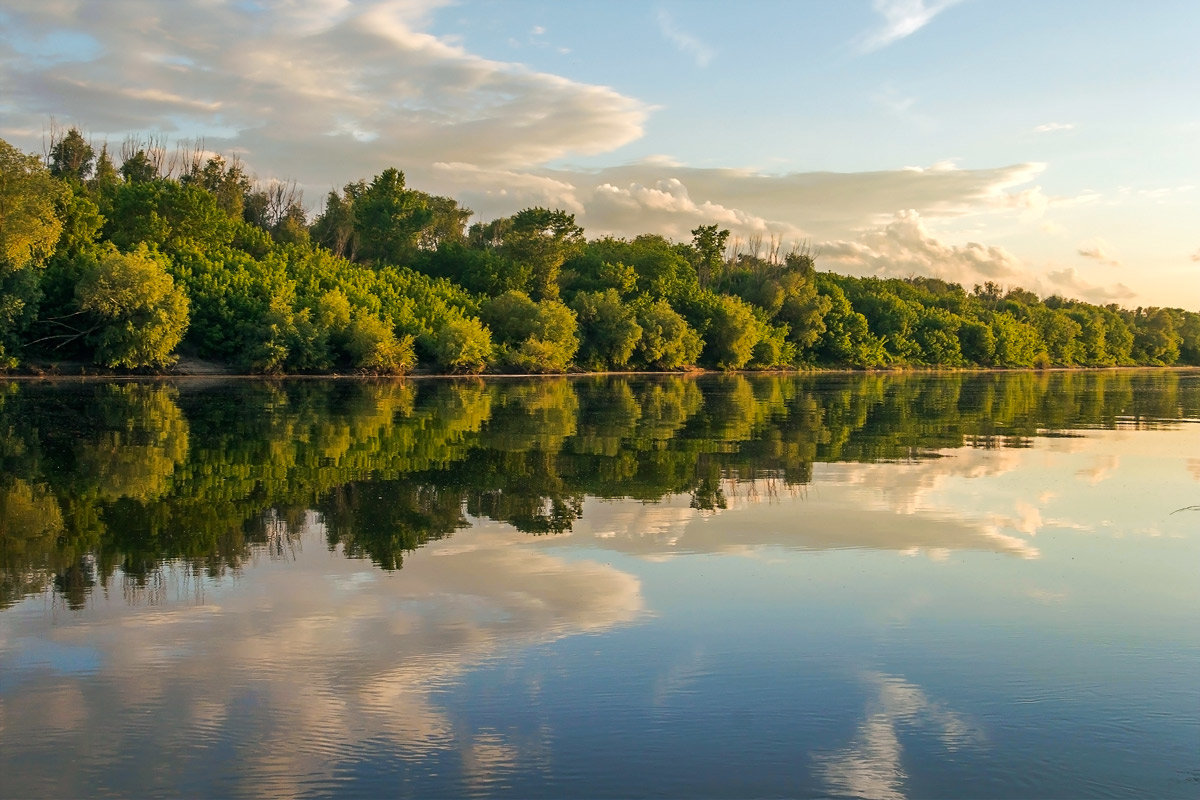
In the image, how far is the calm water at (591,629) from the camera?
593 centimetres

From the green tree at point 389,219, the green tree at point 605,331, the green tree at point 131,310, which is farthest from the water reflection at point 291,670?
the green tree at point 389,219

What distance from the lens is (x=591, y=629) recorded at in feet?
27.9

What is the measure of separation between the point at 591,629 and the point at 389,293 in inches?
2770

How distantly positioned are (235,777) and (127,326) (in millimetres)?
54595

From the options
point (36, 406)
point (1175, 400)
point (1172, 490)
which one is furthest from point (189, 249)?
point (1172, 490)

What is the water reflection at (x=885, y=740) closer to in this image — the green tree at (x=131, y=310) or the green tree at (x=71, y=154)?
the green tree at (x=131, y=310)

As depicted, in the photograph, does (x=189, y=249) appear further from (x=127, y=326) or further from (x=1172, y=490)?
(x=1172, y=490)

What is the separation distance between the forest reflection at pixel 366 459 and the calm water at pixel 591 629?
0.12m

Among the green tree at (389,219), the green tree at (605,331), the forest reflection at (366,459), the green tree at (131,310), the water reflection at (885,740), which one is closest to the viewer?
the water reflection at (885,740)

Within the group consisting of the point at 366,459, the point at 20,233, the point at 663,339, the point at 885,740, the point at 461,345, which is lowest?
the point at 885,740

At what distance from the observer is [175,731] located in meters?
6.22

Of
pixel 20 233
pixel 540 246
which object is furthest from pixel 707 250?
pixel 20 233

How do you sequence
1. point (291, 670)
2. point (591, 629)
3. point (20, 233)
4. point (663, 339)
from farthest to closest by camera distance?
point (663, 339) < point (20, 233) < point (591, 629) < point (291, 670)

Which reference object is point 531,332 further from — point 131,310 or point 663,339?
point 131,310
